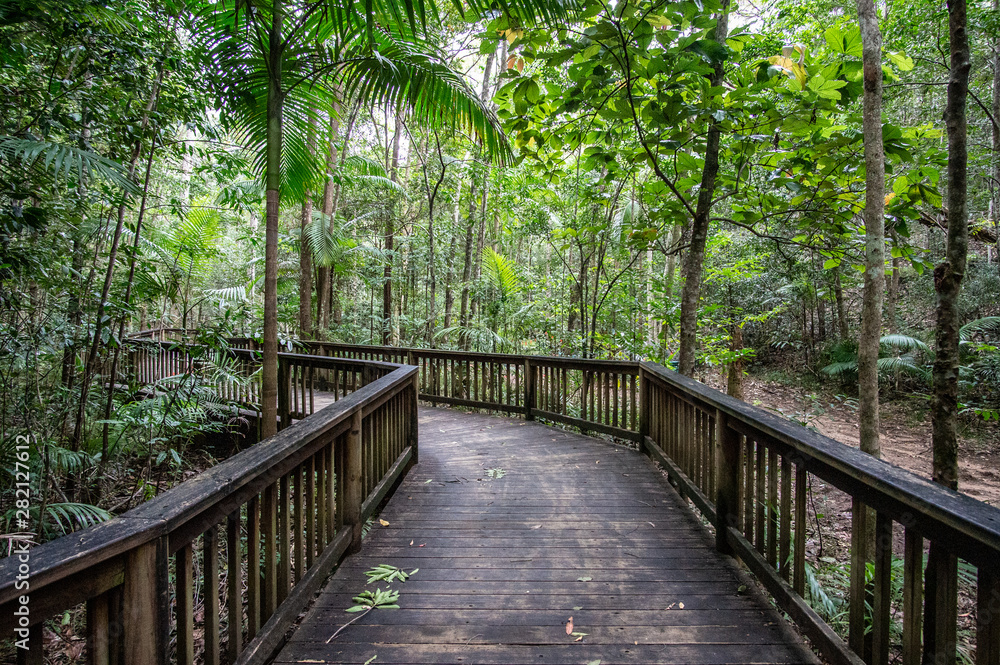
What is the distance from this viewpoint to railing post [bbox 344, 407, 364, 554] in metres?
2.54

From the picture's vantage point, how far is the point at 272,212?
274 cm

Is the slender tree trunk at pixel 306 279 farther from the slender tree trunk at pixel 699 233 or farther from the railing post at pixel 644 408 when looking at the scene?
the slender tree trunk at pixel 699 233

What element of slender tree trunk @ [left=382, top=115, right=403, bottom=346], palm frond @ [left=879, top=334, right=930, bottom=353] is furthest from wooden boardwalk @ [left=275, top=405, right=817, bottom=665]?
palm frond @ [left=879, top=334, right=930, bottom=353]

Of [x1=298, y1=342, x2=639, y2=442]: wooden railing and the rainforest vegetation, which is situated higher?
the rainforest vegetation

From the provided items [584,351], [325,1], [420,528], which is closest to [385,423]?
[420,528]

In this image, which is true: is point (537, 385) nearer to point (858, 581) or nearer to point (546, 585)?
point (546, 585)

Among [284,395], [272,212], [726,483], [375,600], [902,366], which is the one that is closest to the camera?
[375,600]

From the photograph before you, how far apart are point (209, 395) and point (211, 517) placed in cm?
477

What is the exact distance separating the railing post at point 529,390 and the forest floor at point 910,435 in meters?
2.87

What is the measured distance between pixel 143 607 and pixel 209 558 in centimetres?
30

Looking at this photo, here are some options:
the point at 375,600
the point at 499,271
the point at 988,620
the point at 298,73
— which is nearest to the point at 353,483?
the point at 375,600

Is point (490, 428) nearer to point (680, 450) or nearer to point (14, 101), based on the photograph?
point (680, 450)

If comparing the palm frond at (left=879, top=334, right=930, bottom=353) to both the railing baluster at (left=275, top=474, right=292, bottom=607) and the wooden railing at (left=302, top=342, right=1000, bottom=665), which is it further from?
the railing baluster at (left=275, top=474, right=292, bottom=607)

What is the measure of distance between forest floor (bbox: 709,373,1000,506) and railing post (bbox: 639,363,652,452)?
68.8 inches
